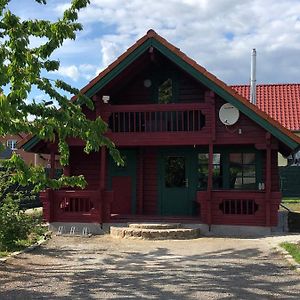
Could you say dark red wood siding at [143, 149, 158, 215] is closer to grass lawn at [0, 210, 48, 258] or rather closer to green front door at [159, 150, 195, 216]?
green front door at [159, 150, 195, 216]

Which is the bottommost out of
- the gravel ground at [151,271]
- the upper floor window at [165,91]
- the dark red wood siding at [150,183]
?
the gravel ground at [151,271]

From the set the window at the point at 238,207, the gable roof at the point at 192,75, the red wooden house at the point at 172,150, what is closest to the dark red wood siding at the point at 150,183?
the red wooden house at the point at 172,150

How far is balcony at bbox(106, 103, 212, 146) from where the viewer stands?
14742mm

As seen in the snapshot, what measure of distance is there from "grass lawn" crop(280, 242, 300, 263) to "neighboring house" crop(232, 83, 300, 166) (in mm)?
18042

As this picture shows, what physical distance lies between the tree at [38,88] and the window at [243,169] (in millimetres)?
7984

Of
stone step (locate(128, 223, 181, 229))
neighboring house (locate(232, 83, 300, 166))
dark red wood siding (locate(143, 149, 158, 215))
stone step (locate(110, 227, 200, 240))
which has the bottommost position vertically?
stone step (locate(110, 227, 200, 240))

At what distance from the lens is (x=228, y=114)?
14602 millimetres

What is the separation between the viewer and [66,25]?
25.8 feet

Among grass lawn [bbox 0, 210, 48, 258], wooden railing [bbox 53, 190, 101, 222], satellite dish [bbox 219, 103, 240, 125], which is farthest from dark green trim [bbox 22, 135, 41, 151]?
satellite dish [bbox 219, 103, 240, 125]

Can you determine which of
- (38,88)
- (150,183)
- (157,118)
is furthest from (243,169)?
(38,88)

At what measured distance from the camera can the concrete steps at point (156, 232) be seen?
1358cm

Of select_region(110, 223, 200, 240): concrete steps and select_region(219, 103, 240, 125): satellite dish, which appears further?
select_region(219, 103, 240, 125): satellite dish

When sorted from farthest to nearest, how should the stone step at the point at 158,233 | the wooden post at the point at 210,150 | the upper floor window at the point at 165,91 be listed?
1. the upper floor window at the point at 165,91
2. the wooden post at the point at 210,150
3. the stone step at the point at 158,233

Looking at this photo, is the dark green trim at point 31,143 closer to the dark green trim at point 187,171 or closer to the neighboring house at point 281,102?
the dark green trim at point 187,171
